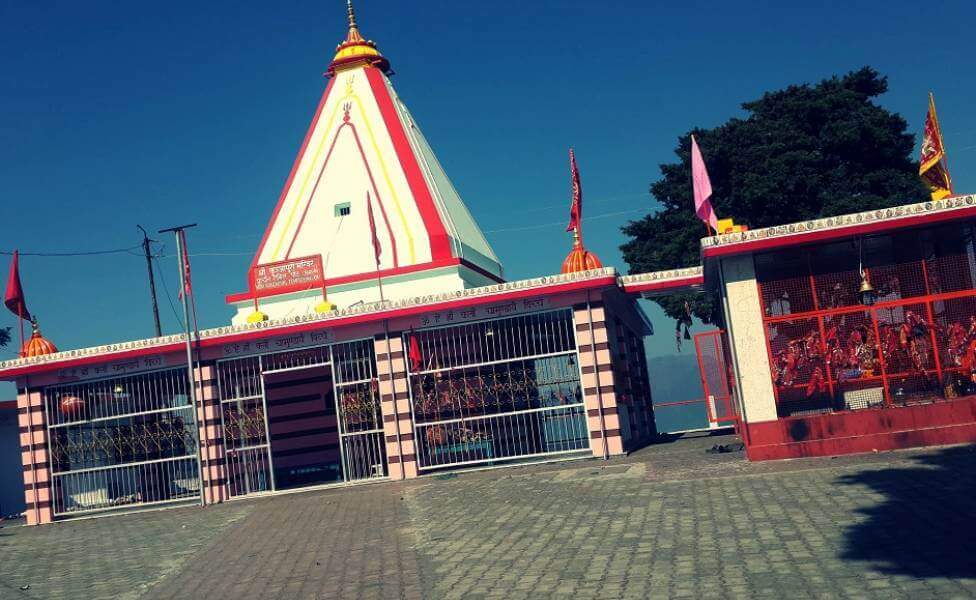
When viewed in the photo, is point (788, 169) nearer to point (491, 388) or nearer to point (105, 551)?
point (491, 388)

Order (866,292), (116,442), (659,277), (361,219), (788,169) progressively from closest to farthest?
(866,292)
(116,442)
(659,277)
(361,219)
(788,169)

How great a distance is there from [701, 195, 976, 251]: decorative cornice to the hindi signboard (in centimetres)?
1362

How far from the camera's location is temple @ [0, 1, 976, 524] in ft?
53.9

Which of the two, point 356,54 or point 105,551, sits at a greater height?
point 356,54

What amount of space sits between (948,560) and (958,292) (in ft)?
30.3

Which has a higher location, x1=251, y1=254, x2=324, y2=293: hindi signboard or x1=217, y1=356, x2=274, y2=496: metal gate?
x1=251, y1=254, x2=324, y2=293: hindi signboard

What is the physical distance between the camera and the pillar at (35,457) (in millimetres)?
22688

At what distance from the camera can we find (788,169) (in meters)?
32.8

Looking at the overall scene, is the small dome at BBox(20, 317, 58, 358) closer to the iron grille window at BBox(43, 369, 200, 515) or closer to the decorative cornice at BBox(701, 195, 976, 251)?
the iron grille window at BBox(43, 369, 200, 515)

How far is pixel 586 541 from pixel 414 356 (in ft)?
35.6

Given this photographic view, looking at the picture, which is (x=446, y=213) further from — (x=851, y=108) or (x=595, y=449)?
(x=851, y=108)

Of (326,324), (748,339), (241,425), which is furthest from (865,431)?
(241,425)

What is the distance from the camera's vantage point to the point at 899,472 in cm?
1331

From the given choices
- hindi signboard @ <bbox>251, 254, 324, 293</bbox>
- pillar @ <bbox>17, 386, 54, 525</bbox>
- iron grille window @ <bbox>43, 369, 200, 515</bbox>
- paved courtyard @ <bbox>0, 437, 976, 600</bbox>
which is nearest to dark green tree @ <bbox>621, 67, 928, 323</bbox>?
hindi signboard @ <bbox>251, 254, 324, 293</bbox>
